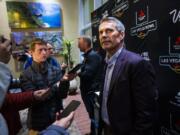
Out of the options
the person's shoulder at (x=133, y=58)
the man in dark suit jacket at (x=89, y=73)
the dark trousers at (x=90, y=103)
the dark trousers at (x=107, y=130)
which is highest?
the person's shoulder at (x=133, y=58)

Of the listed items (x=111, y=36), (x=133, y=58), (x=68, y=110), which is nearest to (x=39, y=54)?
(x=111, y=36)

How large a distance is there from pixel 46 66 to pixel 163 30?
123cm

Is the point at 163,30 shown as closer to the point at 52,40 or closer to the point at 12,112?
the point at 12,112

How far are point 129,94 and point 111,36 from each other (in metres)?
0.59

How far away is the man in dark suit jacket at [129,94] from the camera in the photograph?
5.04 ft

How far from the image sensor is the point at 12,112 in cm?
129

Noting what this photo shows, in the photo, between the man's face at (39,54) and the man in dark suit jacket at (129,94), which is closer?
the man in dark suit jacket at (129,94)

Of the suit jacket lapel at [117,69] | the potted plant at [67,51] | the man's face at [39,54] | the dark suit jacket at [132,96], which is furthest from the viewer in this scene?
the potted plant at [67,51]

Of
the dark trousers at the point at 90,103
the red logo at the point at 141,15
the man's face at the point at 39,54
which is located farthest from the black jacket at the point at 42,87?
the dark trousers at the point at 90,103

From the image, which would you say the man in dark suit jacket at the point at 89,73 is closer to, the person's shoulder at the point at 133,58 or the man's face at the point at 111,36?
the man's face at the point at 111,36

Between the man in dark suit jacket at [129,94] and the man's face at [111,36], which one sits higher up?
the man's face at [111,36]

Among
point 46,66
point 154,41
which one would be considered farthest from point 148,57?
point 46,66

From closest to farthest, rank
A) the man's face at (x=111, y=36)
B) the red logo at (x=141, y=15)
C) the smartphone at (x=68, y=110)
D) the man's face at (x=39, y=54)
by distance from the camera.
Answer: the smartphone at (x=68, y=110) → the man's face at (x=111, y=36) → the man's face at (x=39, y=54) → the red logo at (x=141, y=15)

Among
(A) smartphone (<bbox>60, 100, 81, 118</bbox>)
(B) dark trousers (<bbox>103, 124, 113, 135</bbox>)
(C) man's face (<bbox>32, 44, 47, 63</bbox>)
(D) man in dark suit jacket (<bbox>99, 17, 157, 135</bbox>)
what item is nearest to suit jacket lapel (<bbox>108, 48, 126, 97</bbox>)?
(D) man in dark suit jacket (<bbox>99, 17, 157, 135</bbox>)
